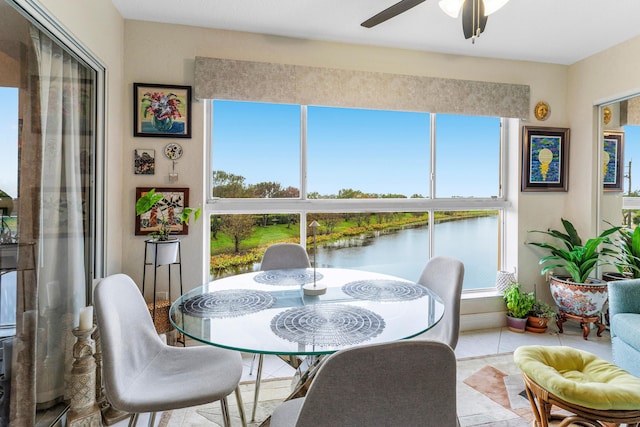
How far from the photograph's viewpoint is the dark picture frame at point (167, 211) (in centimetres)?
271

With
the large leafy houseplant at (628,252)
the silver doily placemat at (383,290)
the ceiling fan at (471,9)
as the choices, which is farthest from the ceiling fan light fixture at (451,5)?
the large leafy houseplant at (628,252)

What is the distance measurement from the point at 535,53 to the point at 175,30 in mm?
3155

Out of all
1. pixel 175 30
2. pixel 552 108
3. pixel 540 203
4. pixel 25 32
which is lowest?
pixel 540 203

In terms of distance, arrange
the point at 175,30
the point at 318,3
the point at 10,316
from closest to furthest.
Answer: the point at 10,316 → the point at 318,3 → the point at 175,30

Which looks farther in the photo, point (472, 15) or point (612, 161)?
point (612, 161)

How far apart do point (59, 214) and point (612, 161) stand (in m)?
4.36

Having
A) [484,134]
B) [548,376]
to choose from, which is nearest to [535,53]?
[484,134]

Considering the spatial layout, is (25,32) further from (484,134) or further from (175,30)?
(484,134)

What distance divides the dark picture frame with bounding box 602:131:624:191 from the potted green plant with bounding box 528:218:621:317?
421 millimetres

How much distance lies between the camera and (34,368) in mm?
1577

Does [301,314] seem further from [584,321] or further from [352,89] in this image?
[584,321]

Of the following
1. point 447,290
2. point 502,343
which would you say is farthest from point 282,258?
point 502,343

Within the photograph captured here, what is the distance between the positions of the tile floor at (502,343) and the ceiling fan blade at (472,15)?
2.29 m

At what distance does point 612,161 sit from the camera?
3.33m
